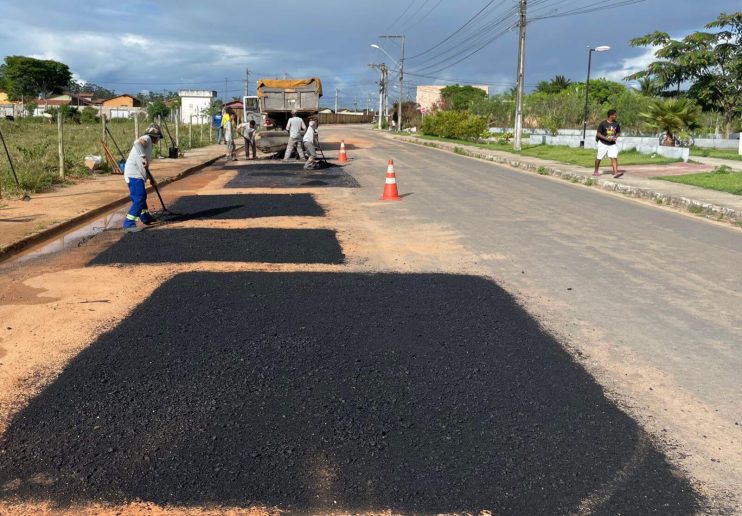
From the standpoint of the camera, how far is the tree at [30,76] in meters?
101

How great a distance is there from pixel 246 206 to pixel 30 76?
10862 cm

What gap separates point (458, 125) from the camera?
44375 millimetres

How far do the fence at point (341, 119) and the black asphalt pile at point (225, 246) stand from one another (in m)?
93.4

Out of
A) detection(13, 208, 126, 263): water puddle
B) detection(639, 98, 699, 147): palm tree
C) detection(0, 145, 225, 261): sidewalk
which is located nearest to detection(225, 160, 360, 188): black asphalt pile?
detection(0, 145, 225, 261): sidewalk

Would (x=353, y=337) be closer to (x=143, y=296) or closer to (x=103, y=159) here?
(x=143, y=296)

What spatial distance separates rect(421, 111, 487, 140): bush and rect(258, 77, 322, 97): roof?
1969cm

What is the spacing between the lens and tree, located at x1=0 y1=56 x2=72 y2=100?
333ft

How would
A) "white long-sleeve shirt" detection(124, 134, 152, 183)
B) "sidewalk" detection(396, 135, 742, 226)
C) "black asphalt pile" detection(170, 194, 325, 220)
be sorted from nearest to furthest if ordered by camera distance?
1. "white long-sleeve shirt" detection(124, 134, 152, 183)
2. "black asphalt pile" detection(170, 194, 325, 220)
3. "sidewalk" detection(396, 135, 742, 226)

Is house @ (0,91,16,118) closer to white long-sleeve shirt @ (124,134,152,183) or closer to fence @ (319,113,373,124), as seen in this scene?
fence @ (319,113,373,124)

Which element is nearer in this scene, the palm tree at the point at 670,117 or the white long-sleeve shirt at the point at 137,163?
the white long-sleeve shirt at the point at 137,163

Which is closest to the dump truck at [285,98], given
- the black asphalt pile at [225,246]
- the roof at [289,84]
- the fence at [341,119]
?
the roof at [289,84]

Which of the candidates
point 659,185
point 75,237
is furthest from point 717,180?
point 75,237

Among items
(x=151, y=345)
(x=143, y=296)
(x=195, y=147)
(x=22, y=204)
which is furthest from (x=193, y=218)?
(x=195, y=147)

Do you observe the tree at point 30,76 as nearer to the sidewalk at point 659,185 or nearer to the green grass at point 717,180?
the sidewalk at point 659,185
